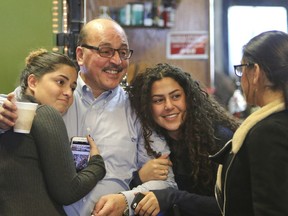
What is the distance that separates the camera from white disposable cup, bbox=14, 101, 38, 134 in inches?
61.8

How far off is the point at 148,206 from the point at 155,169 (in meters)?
0.18

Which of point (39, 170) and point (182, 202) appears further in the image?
point (182, 202)

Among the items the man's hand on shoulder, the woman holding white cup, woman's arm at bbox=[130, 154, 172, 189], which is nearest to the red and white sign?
woman's arm at bbox=[130, 154, 172, 189]

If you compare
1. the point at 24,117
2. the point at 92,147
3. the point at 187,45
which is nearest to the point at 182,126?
the point at 92,147

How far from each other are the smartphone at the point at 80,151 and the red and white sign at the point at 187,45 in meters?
2.87

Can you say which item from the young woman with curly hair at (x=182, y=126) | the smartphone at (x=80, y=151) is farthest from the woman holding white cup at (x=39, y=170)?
the young woman with curly hair at (x=182, y=126)

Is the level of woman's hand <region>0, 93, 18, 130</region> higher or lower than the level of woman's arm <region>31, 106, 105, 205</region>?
higher

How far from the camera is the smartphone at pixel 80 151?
79.0 inches

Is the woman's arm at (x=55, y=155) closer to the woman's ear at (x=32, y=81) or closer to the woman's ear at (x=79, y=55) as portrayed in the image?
the woman's ear at (x=32, y=81)

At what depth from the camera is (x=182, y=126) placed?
228cm

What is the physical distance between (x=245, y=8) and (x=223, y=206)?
390 centimetres

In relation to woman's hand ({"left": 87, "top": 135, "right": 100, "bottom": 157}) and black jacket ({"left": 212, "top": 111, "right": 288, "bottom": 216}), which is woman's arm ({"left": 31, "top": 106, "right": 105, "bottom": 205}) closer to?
woman's hand ({"left": 87, "top": 135, "right": 100, "bottom": 157})

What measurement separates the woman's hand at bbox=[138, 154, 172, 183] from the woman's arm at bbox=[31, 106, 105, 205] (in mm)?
493

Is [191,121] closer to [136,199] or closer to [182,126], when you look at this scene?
[182,126]
